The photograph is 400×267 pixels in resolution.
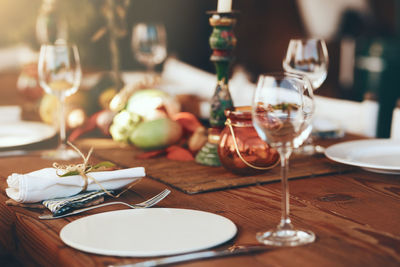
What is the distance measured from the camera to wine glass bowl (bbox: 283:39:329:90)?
1.36m

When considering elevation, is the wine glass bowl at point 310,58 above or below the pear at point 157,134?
above

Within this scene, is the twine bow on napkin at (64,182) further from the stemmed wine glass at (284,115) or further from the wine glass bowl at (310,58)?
the wine glass bowl at (310,58)

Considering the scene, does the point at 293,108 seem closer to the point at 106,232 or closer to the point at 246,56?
the point at 106,232

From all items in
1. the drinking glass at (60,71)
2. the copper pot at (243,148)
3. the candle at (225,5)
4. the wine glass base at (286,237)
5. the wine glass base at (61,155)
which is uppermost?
the candle at (225,5)

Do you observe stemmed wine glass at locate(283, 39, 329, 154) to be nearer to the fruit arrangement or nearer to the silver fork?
the fruit arrangement

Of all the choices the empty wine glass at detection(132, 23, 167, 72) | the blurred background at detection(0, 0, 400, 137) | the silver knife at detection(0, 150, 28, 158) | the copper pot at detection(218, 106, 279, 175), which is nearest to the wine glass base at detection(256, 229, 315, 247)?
the copper pot at detection(218, 106, 279, 175)

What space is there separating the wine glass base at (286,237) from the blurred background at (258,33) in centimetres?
346

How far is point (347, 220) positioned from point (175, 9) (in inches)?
194

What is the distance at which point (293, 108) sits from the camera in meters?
0.78

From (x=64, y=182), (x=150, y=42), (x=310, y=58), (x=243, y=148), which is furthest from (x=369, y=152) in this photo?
(x=150, y=42)

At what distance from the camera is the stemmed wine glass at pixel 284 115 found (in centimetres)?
77

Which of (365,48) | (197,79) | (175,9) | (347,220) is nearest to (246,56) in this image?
(175,9)

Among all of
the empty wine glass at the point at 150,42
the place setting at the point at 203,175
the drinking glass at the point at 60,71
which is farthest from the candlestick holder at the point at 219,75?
the empty wine glass at the point at 150,42

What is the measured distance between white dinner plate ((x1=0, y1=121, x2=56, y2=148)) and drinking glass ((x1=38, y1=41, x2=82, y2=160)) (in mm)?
140
